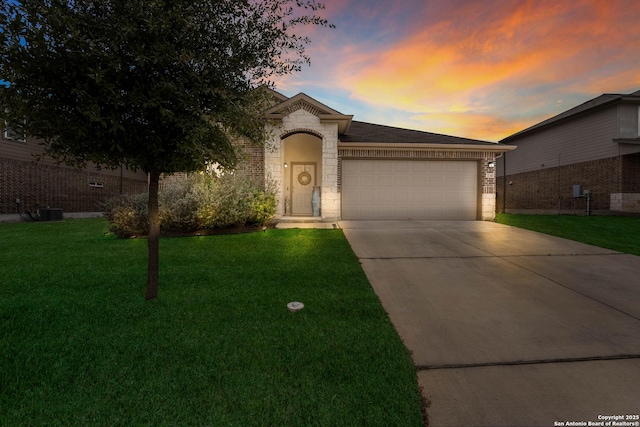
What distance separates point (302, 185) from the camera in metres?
14.3

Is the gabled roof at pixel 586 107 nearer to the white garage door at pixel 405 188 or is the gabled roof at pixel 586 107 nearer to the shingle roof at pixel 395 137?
the shingle roof at pixel 395 137

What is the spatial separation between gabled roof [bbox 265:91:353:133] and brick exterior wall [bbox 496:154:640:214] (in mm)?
16625

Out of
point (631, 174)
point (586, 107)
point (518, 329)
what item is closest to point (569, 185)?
point (631, 174)

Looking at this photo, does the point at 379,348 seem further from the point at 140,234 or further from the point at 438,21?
the point at 438,21

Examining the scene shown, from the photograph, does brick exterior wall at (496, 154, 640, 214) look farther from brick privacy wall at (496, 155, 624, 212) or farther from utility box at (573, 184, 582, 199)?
utility box at (573, 184, 582, 199)

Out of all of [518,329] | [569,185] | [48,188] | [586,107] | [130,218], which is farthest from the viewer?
[569,185]

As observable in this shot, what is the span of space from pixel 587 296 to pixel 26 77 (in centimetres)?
735

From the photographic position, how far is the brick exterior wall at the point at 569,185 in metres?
16.0

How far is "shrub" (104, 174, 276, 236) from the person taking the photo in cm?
882

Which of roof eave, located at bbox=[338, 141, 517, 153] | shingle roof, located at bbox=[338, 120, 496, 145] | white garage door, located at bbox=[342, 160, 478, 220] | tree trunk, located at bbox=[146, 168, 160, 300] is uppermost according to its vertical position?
shingle roof, located at bbox=[338, 120, 496, 145]

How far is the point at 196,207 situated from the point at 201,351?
23.0 feet

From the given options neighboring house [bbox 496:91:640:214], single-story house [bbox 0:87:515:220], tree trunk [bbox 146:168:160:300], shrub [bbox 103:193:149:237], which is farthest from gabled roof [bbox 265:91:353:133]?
neighboring house [bbox 496:91:640:214]

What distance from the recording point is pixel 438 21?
1009 centimetres

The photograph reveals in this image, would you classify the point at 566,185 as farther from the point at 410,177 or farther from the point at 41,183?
the point at 41,183
